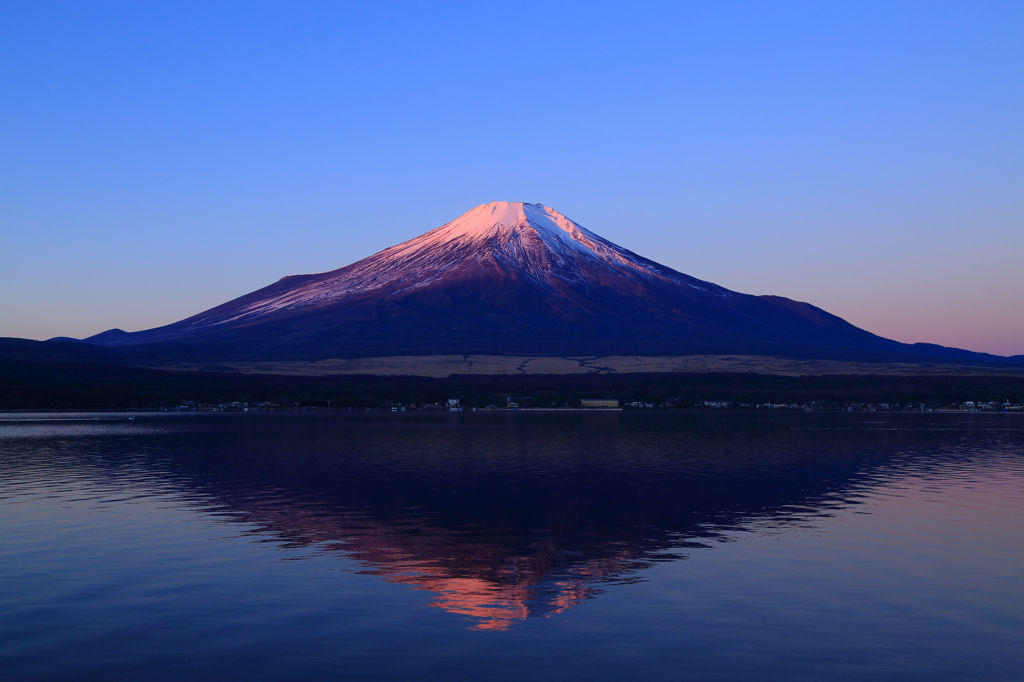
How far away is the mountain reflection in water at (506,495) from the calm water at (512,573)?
20 centimetres

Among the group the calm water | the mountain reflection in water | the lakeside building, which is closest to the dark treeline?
the lakeside building

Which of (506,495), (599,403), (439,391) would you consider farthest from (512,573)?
(439,391)

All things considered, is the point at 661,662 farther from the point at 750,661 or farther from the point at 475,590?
the point at 475,590

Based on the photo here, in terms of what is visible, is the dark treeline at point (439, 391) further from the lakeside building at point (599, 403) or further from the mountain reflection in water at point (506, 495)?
the mountain reflection in water at point (506, 495)

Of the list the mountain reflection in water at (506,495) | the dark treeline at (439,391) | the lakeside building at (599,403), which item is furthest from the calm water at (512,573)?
the dark treeline at (439,391)

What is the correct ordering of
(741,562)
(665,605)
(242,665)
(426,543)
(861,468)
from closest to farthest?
1. (242,665)
2. (665,605)
3. (741,562)
4. (426,543)
5. (861,468)

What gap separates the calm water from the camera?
55.0ft

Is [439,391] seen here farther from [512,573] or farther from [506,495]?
[512,573]

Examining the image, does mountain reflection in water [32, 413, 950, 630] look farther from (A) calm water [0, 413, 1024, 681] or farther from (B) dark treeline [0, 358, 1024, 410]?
(B) dark treeline [0, 358, 1024, 410]

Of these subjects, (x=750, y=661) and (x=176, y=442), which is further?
(x=176, y=442)

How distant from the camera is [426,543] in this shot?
29156mm

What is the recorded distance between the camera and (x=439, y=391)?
183000 millimetres

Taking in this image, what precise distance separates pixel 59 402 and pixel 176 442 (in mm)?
106745

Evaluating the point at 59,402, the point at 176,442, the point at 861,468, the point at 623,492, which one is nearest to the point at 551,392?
the point at 59,402
